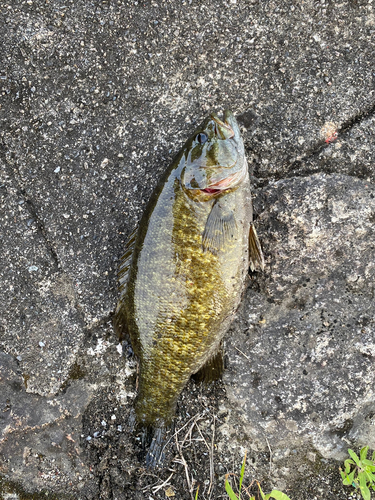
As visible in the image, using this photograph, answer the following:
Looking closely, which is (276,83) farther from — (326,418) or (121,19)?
(326,418)

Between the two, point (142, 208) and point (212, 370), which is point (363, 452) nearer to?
point (212, 370)

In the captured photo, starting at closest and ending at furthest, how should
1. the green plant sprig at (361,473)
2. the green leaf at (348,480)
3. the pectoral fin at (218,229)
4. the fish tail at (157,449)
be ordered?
the pectoral fin at (218,229)
the green plant sprig at (361,473)
the green leaf at (348,480)
the fish tail at (157,449)

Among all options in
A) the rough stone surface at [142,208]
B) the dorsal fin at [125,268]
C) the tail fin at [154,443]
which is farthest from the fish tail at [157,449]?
the dorsal fin at [125,268]

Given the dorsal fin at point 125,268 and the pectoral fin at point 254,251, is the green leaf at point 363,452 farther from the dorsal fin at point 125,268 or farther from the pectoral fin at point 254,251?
the dorsal fin at point 125,268

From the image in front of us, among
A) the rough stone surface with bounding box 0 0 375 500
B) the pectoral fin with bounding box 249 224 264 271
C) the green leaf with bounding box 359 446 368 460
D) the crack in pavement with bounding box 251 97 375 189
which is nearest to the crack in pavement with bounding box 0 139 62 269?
the rough stone surface with bounding box 0 0 375 500

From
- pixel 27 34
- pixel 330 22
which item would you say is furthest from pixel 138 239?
pixel 330 22
